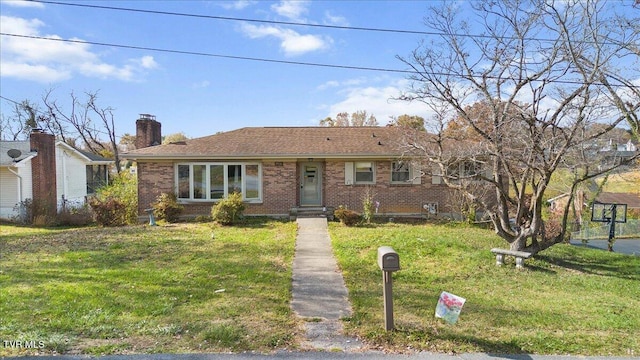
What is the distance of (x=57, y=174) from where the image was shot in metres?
22.4

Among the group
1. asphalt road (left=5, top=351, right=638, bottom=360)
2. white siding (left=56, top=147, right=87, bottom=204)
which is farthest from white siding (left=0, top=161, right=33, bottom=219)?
asphalt road (left=5, top=351, right=638, bottom=360)

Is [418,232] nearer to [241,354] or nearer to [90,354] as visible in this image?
[241,354]

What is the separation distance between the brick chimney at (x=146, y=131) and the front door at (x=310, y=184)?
9.67 meters

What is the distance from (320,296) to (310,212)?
927 centimetres

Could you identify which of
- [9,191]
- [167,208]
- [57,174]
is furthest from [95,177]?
[167,208]

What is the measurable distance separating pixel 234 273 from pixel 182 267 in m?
1.33

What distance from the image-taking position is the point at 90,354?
162 inches

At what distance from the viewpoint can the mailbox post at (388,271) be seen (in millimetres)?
4585

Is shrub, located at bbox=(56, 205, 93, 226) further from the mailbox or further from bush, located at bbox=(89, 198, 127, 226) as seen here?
the mailbox

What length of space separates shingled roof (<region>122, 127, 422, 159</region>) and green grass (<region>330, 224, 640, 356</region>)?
508cm

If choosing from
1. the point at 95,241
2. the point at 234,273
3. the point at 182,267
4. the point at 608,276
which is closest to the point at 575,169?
the point at 608,276

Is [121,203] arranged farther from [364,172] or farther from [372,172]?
[372,172]

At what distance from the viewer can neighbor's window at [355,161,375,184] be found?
626 inches

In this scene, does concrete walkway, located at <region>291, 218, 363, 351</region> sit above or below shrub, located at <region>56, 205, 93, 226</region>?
below
